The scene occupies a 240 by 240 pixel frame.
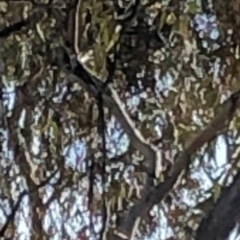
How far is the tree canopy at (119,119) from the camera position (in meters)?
1.21

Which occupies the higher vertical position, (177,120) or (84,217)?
(177,120)

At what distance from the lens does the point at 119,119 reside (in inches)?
49.1

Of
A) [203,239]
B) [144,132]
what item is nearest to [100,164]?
[144,132]

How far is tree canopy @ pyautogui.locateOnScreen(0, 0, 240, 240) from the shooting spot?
121 cm

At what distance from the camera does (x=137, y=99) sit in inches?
48.9

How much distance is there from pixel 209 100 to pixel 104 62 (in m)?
0.22

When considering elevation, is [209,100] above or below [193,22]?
below

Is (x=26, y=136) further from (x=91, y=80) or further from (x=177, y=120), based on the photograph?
(x=177, y=120)

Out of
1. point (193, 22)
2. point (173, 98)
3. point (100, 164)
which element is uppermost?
point (193, 22)

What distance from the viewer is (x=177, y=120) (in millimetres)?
1225

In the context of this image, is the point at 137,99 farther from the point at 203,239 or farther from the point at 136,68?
the point at 203,239

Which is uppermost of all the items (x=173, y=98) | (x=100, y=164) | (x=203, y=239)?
(x=173, y=98)

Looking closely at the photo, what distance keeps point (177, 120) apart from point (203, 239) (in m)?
0.23

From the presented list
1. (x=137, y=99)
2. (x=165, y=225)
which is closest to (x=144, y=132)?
(x=137, y=99)
